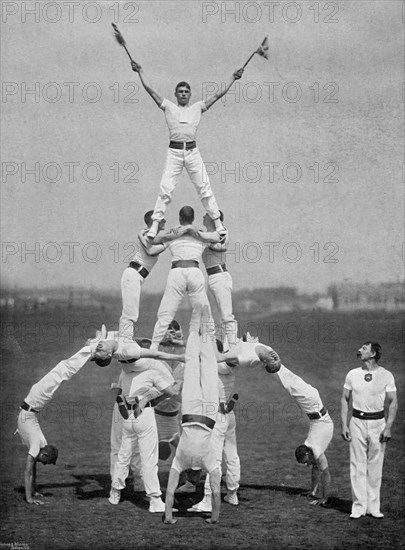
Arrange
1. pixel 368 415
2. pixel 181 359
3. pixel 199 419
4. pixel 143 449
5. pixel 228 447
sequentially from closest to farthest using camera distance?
pixel 199 419
pixel 181 359
pixel 368 415
pixel 143 449
pixel 228 447

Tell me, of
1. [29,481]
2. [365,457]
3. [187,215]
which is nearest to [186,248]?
[187,215]

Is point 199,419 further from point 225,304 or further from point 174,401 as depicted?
point 174,401

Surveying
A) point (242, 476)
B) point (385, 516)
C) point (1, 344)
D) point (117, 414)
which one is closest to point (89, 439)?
point (1, 344)

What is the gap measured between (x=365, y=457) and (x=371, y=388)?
0.95 meters

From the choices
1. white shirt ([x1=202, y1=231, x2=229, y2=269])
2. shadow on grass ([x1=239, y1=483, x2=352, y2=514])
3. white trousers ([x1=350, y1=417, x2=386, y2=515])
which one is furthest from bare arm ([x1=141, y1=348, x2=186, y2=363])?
shadow on grass ([x1=239, y1=483, x2=352, y2=514])

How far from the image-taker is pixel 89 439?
20.1 m

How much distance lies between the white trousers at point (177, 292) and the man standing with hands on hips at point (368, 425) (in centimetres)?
239

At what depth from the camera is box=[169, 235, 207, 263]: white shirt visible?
13570 mm

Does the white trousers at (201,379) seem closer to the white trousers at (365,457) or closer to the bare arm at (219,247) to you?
the bare arm at (219,247)

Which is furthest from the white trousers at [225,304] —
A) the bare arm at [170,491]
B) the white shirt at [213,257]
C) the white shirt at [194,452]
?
the bare arm at [170,491]

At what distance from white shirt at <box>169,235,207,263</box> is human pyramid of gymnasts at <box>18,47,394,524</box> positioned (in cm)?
1

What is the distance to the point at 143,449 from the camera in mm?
13664

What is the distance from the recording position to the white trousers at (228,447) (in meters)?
13.6

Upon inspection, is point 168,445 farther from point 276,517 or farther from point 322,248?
point 322,248
